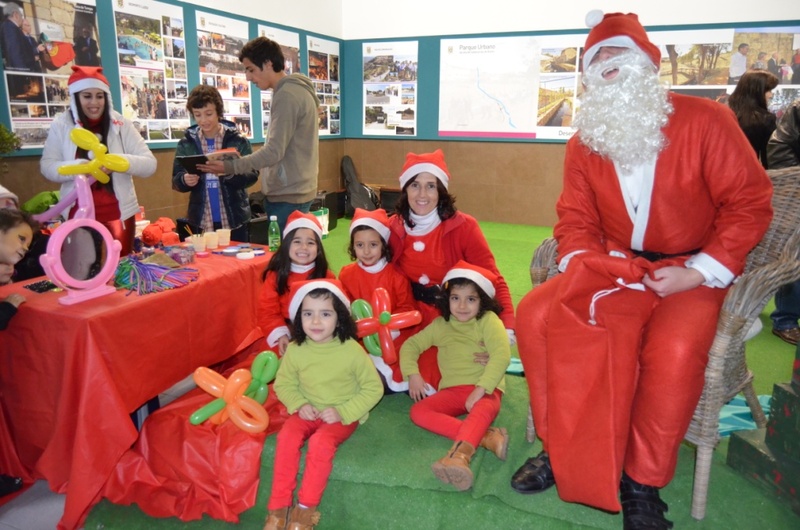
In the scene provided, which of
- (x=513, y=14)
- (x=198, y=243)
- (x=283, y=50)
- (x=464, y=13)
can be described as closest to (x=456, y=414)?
(x=198, y=243)

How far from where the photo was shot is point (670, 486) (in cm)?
185

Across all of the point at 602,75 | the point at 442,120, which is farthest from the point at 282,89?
the point at 442,120

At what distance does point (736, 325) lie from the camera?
1.53m

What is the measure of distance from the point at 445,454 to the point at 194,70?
447 cm

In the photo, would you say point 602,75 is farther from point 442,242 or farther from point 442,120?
point 442,120

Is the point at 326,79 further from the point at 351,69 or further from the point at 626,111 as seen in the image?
the point at 626,111

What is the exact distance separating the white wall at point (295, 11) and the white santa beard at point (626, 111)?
440cm

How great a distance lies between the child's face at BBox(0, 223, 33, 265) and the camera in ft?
6.49

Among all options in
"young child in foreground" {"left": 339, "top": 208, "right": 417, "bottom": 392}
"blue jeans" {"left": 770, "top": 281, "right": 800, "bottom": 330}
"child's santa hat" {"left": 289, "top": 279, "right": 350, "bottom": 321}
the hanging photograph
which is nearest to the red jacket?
"young child in foreground" {"left": 339, "top": 208, "right": 417, "bottom": 392}

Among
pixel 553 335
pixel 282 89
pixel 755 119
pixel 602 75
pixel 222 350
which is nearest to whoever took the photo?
pixel 553 335

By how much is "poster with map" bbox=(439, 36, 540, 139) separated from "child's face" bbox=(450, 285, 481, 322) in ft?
15.9

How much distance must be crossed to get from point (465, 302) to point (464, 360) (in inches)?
9.1

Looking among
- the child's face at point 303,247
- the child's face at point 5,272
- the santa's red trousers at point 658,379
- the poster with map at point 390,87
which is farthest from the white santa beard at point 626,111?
the poster with map at point 390,87

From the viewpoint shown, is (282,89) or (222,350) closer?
(222,350)
